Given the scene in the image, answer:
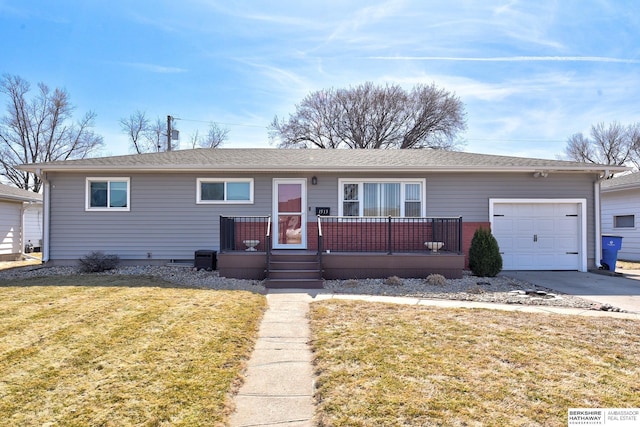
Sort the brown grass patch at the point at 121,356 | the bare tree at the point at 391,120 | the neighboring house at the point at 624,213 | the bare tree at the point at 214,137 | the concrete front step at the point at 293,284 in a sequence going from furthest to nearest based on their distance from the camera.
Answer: the bare tree at the point at 214,137 → the bare tree at the point at 391,120 → the neighboring house at the point at 624,213 → the concrete front step at the point at 293,284 → the brown grass patch at the point at 121,356

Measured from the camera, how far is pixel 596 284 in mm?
8312

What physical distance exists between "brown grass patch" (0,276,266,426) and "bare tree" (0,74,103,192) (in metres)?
26.0

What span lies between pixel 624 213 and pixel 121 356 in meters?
17.0

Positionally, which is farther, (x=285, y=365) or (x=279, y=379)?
(x=285, y=365)

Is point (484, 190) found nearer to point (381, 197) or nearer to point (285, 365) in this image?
point (381, 197)

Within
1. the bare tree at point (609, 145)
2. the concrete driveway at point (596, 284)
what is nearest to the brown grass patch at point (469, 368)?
the concrete driveway at point (596, 284)

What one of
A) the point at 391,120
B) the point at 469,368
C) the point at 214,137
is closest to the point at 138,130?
the point at 214,137

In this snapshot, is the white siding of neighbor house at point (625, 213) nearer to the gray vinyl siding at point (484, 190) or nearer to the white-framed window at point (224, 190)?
the gray vinyl siding at point (484, 190)

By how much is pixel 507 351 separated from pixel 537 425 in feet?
4.70

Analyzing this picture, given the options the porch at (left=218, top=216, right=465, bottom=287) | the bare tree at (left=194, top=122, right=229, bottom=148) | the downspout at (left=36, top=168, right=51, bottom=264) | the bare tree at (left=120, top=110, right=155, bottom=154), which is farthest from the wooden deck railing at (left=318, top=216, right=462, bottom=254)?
the bare tree at (left=120, top=110, right=155, bottom=154)

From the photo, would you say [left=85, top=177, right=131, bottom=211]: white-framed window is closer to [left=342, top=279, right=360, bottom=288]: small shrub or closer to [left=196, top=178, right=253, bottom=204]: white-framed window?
[left=196, top=178, right=253, bottom=204]: white-framed window

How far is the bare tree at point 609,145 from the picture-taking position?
1203 inches

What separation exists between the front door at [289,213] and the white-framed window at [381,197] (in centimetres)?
113

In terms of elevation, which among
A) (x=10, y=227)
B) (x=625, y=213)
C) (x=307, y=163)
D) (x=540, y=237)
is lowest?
(x=540, y=237)
